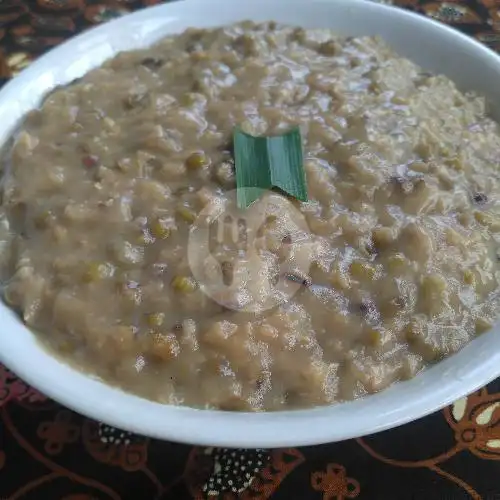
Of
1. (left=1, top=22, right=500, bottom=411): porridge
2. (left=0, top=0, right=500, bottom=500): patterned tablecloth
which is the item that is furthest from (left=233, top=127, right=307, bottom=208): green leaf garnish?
(left=0, top=0, right=500, bottom=500): patterned tablecloth

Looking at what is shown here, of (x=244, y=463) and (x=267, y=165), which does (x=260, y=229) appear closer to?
(x=267, y=165)

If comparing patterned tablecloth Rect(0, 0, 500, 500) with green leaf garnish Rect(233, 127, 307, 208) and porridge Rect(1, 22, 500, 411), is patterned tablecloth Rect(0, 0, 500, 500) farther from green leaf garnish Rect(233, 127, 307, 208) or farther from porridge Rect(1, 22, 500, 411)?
green leaf garnish Rect(233, 127, 307, 208)

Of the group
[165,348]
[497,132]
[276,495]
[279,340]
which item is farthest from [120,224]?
[497,132]

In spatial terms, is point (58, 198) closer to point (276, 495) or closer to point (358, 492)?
point (276, 495)

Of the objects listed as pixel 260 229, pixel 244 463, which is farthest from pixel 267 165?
pixel 244 463

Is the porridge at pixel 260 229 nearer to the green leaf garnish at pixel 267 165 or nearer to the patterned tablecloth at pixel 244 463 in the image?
the green leaf garnish at pixel 267 165

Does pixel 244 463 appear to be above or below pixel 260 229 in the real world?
below
